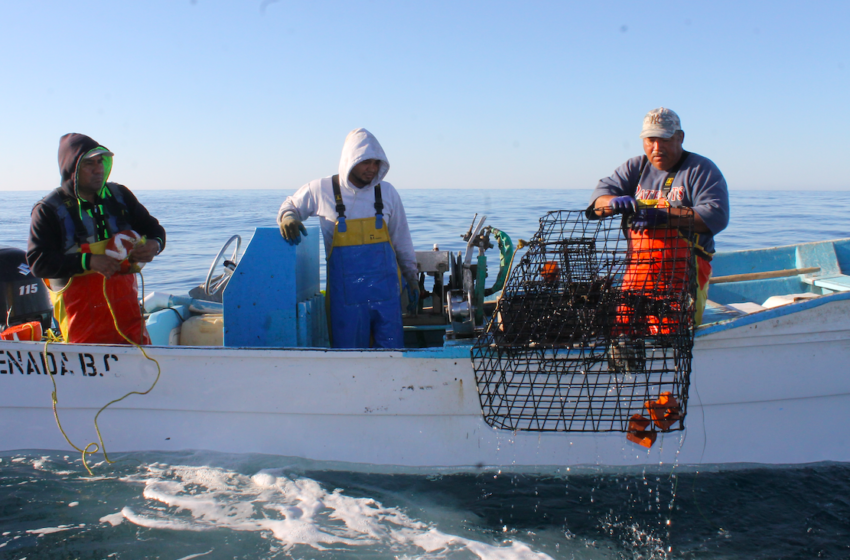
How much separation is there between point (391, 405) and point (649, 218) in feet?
5.79

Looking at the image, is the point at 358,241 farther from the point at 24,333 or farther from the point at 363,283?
the point at 24,333

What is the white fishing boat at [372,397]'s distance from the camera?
129 inches

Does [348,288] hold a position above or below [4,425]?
above

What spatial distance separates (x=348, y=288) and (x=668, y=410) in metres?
1.95

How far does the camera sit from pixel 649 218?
3031 millimetres

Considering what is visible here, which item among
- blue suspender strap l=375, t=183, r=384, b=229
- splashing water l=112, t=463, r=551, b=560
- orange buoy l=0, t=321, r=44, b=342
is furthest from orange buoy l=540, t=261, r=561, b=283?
orange buoy l=0, t=321, r=44, b=342

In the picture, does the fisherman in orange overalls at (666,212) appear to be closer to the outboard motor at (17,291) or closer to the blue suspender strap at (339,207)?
the blue suspender strap at (339,207)

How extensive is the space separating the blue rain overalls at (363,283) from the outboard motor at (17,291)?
238 cm

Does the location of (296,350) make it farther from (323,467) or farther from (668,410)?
(668,410)

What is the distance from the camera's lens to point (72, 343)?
3506mm

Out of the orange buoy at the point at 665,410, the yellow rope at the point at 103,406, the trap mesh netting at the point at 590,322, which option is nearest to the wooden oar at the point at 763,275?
the trap mesh netting at the point at 590,322

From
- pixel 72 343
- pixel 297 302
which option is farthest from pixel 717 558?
pixel 72 343

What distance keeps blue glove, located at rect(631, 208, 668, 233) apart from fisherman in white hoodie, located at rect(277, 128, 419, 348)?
1.48m

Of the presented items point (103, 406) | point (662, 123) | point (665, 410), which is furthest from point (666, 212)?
point (103, 406)
